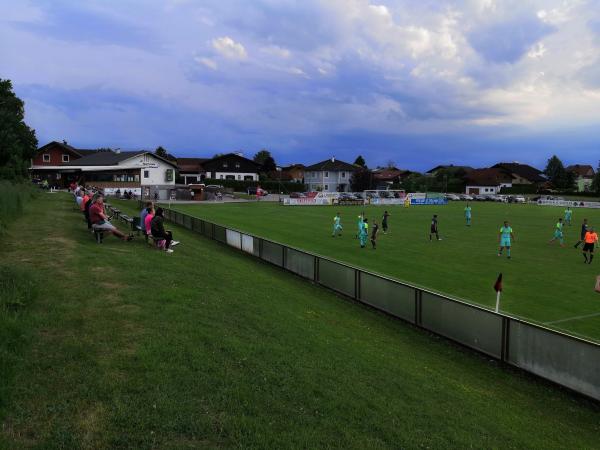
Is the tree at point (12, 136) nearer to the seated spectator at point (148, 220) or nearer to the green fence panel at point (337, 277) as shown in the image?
the seated spectator at point (148, 220)

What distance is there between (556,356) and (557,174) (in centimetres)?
13230

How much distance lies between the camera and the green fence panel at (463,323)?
406 inches

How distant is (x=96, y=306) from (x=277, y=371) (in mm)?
3633

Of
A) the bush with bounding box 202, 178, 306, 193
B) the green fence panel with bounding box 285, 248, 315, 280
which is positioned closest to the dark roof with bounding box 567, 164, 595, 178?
the bush with bounding box 202, 178, 306, 193

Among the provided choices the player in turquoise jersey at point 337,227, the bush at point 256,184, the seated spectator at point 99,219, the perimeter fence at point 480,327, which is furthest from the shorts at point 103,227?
the bush at point 256,184

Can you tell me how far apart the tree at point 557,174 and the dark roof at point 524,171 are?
3.37 m

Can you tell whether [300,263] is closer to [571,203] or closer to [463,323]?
[463,323]

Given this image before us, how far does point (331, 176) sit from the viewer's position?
12088 cm

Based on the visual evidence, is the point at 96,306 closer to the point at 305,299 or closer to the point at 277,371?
the point at 277,371

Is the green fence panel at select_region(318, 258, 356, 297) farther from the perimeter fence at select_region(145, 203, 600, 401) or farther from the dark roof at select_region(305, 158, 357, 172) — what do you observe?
the dark roof at select_region(305, 158, 357, 172)

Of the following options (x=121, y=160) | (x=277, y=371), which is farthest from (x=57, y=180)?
(x=277, y=371)

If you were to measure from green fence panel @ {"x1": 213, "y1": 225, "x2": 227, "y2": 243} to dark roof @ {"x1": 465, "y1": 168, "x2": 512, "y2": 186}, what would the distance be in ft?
348

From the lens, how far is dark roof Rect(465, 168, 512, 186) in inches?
4756

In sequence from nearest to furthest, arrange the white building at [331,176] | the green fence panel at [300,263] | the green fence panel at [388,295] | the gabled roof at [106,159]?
the green fence panel at [388,295], the green fence panel at [300,263], the gabled roof at [106,159], the white building at [331,176]
